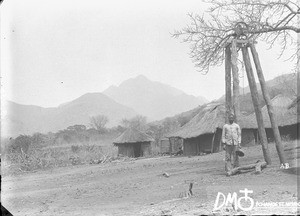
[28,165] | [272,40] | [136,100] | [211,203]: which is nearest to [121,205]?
[211,203]

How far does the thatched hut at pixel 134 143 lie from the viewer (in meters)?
40.5

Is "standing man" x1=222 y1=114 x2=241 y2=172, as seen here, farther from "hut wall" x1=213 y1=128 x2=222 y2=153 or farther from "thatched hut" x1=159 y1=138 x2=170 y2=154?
"thatched hut" x1=159 y1=138 x2=170 y2=154

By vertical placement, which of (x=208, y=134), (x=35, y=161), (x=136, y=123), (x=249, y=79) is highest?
(x=136, y=123)

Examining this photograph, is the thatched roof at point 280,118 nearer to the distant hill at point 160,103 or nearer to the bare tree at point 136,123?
the bare tree at point 136,123

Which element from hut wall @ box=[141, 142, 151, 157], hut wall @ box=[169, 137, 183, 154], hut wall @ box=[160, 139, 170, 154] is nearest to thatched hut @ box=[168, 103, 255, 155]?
hut wall @ box=[169, 137, 183, 154]

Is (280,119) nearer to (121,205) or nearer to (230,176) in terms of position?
(230,176)

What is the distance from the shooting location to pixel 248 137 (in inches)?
1248

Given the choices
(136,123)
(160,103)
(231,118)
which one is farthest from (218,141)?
(160,103)

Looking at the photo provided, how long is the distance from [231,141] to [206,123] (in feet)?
66.3

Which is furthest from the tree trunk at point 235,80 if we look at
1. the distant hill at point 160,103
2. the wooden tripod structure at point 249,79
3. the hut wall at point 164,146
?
the distant hill at point 160,103

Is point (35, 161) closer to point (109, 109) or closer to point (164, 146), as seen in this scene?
point (164, 146)

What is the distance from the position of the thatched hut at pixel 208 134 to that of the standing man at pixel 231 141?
18200mm

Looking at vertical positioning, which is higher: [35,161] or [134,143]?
[134,143]

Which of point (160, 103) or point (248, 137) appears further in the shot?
point (160, 103)
